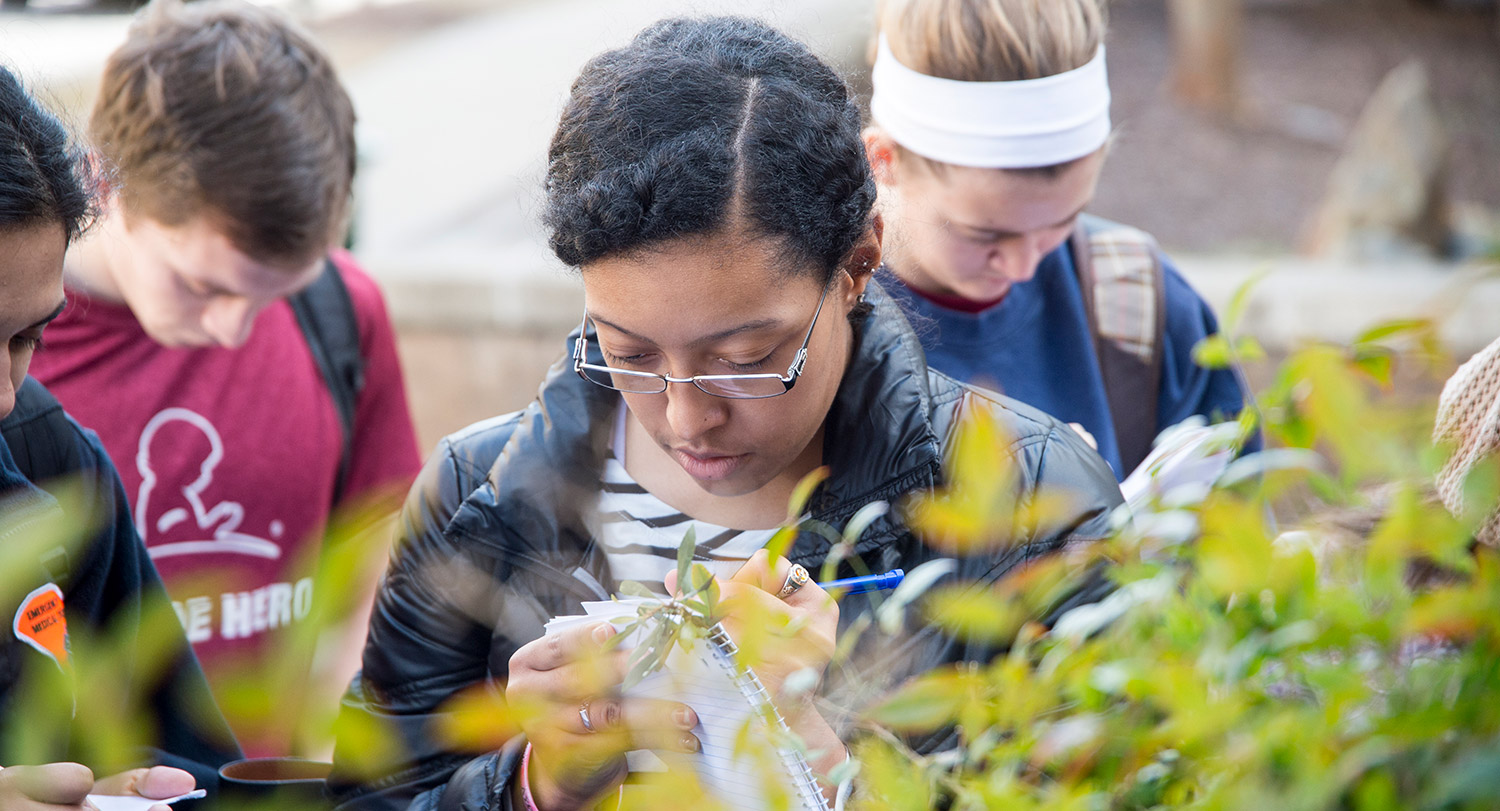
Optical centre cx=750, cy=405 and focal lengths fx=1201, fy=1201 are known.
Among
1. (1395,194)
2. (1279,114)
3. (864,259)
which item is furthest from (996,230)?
(1279,114)

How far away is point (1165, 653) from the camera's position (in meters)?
0.77

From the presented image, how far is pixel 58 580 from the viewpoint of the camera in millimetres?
1948

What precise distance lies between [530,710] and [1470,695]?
24.9 inches

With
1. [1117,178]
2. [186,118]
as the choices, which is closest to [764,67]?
[186,118]

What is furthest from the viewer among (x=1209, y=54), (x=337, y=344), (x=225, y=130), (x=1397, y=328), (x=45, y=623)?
(x=1209, y=54)

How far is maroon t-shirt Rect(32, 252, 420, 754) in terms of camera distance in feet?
8.82

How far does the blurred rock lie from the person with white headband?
19.3ft

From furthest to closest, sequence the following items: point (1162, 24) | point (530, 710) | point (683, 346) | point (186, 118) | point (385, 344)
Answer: point (1162, 24), point (385, 344), point (186, 118), point (683, 346), point (530, 710)

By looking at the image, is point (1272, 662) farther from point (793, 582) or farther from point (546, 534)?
point (546, 534)

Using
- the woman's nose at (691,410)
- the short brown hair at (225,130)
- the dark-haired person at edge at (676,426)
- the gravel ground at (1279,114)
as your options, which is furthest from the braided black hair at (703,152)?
the gravel ground at (1279,114)

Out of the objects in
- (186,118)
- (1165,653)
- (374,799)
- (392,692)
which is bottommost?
(374,799)

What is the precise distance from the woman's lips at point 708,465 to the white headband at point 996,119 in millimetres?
1051

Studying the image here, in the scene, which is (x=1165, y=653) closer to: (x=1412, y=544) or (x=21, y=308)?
(x=1412, y=544)

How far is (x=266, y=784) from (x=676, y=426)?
789 millimetres
